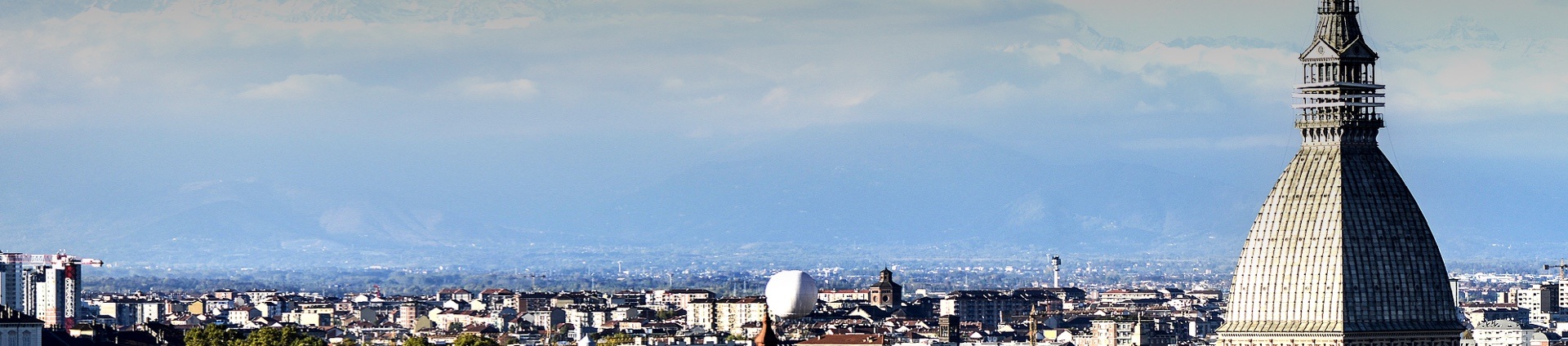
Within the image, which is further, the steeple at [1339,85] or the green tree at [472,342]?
the green tree at [472,342]

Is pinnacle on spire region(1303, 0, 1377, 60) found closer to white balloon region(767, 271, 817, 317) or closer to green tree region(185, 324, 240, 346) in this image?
white balloon region(767, 271, 817, 317)

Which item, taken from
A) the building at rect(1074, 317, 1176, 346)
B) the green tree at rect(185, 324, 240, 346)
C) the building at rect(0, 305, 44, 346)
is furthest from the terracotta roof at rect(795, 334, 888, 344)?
the building at rect(0, 305, 44, 346)

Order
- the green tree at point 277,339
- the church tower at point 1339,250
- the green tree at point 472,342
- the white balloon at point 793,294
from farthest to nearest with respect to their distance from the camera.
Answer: the green tree at point 472,342 → the green tree at point 277,339 → the white balloon at point 793,294 → the church tower at point 1339,250

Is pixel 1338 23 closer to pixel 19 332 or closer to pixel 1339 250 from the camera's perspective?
pixel 1339 250

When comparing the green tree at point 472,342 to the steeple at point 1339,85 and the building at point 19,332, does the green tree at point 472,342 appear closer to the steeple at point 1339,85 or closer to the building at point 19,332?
the building at point 19,332

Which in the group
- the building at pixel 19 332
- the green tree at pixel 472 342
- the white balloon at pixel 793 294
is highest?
the white balloon at pixel 793 294

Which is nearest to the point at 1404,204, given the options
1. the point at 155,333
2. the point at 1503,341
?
the point at 155,333

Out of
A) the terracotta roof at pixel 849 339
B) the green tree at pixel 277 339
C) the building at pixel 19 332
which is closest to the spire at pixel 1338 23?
the building at pixel 19 332

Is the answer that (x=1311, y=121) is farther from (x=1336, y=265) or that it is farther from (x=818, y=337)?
(x=818, y=337)
